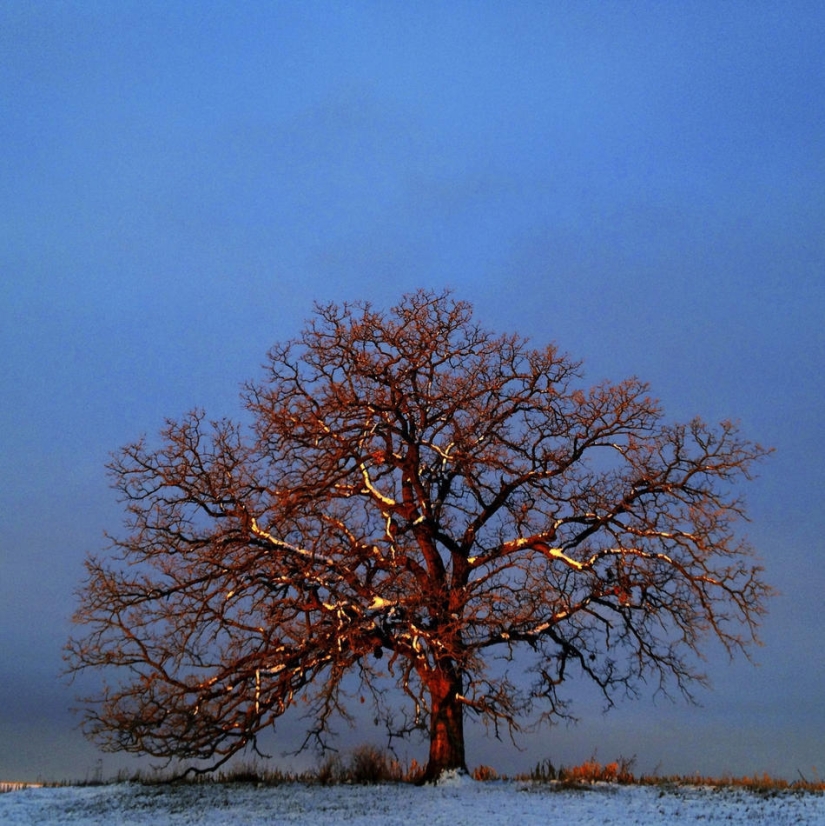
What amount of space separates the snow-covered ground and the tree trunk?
0.59 metres

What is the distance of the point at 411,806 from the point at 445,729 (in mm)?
2943

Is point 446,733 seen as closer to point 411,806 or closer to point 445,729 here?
point 445,729

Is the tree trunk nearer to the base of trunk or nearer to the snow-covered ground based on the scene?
the base of trunk

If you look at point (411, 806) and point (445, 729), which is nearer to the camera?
point (411, 806)

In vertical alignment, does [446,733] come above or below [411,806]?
above

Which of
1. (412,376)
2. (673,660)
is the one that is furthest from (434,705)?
(412,376)

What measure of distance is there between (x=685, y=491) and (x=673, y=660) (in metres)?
3.85

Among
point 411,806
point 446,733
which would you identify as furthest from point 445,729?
point 411,806

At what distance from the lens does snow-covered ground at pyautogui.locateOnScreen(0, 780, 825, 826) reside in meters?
17.8

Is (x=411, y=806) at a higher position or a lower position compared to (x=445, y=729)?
lower

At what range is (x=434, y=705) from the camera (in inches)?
863

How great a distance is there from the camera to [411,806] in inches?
742

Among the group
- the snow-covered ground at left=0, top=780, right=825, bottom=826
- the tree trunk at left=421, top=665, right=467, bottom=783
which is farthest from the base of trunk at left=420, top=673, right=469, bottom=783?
the snow-covered ground at left=0, top=780, right=825, bottom=826

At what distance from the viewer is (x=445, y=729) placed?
21.7m
